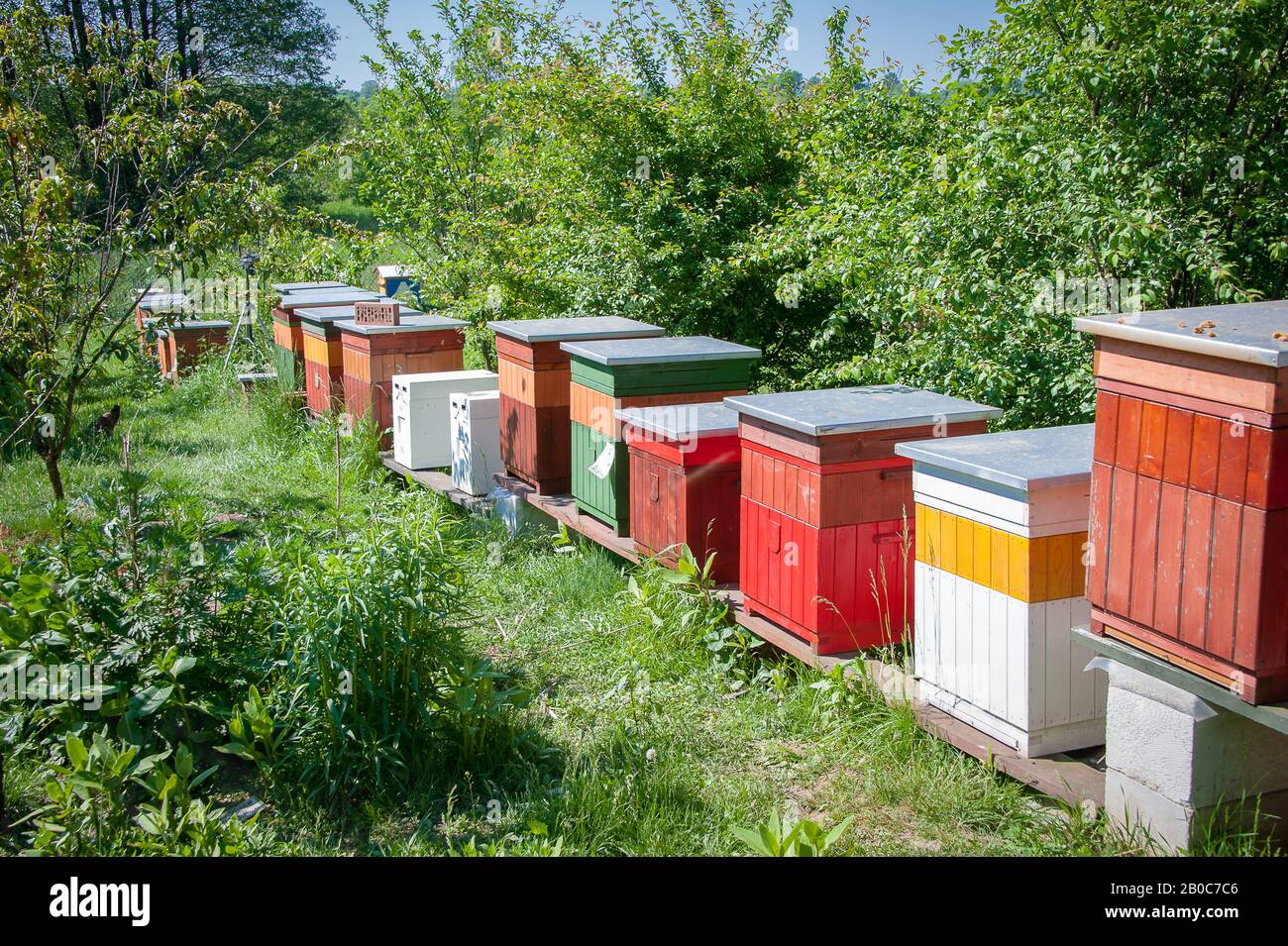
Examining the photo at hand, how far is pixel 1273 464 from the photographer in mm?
2906

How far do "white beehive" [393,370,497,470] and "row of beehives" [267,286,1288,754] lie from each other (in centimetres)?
172

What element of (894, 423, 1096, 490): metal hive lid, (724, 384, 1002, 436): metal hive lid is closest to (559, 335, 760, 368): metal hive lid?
Result: (724, 384, 1002, 436): metal hive lid

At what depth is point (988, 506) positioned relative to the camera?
12.5 feet

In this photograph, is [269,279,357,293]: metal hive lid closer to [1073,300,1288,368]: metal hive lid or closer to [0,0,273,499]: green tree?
[0,0,273,499]: green tree

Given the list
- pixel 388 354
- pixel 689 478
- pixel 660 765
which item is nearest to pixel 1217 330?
pixel 660 765

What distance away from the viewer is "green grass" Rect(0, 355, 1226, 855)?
12.3 ft

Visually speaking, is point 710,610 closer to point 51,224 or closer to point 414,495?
point 414,495

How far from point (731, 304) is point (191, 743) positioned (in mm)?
5849

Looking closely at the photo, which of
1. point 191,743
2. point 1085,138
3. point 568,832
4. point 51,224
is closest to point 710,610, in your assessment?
point 568,832

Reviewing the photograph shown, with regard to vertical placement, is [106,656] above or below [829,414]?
below

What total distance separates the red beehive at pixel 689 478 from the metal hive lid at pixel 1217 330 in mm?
2164

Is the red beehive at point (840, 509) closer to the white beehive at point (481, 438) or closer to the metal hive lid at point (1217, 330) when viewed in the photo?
the metal hive lid at point (1217, 330)

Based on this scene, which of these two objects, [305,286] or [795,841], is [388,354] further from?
[795,841]

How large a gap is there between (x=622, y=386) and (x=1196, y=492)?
3225 millimetres
